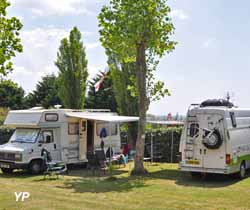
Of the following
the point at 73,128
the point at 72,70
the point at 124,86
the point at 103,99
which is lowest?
the point at 73,128

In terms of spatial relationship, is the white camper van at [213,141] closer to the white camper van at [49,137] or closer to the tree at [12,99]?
the white camper van at [49,137]

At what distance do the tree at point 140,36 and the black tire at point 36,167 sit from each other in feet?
12.5

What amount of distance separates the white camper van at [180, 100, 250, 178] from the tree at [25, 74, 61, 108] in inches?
1356

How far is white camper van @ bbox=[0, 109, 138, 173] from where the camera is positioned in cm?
1614

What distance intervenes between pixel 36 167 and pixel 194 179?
6183mm

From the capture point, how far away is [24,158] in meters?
15.8

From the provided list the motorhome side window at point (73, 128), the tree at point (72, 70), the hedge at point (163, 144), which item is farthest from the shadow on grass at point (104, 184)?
the tree at point (72, 70)

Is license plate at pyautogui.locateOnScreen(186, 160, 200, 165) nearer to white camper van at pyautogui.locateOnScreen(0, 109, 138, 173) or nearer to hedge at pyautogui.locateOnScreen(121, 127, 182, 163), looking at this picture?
white camper van at pyautogui.locateOnScreen(0, 109, 138, 173)

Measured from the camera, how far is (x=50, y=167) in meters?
15.2

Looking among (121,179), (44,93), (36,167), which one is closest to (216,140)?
(121,179)

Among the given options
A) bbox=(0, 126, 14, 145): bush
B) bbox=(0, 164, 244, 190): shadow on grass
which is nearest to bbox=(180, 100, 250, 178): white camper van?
bbox=(0, 164, 244, 190): shadow on grass

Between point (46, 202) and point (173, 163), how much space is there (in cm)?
1065

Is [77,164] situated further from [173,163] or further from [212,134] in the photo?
[212,134]

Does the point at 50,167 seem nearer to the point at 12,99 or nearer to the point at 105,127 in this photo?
the point at 105,127
